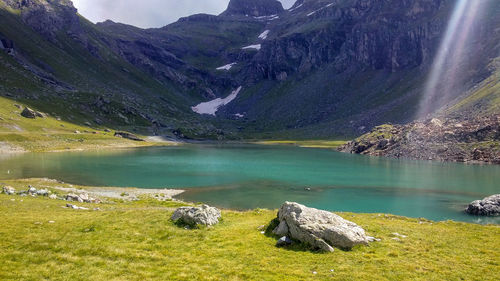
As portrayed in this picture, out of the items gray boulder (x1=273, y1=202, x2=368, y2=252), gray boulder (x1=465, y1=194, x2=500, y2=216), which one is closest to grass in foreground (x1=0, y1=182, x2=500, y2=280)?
gray boulder (x1=273, y1=202, x2=368, y2=252)

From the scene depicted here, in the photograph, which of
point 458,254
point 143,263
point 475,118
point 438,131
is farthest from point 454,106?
point 143,263

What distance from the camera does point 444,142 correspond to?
4520 inches

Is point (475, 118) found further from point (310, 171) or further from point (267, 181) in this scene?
point (267, 181)

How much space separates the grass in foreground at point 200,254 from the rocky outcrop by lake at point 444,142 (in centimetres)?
9816

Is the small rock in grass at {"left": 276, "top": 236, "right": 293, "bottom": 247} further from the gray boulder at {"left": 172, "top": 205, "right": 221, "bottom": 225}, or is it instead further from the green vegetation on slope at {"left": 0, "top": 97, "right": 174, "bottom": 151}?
the green vegetation on slope at {"left": 0, "top": 97, "right": 174, "bottom": 151}

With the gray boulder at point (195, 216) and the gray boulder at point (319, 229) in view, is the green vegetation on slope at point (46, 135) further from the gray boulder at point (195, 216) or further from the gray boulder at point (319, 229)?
the gray boulder at point (319, 229)

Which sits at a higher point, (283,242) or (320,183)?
(283,242)

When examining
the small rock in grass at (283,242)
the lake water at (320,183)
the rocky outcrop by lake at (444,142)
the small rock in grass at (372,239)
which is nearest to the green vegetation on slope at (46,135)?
the lake water at (320,183)

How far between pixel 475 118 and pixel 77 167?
147362 millimetres

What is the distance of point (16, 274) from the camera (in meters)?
13.5

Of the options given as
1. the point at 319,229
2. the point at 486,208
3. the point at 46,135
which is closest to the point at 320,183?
the point at 486,208

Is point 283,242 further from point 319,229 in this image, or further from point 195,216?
point 195,216

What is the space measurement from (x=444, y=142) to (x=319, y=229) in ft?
386

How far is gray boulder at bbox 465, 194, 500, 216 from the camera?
134 ft
